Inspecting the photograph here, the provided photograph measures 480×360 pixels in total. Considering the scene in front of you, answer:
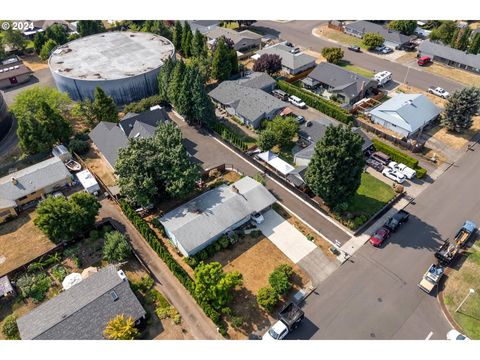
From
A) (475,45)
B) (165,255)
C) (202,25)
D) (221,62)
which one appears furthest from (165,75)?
(475,45)

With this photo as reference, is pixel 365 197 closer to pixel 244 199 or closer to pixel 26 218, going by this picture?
pixel 244 199

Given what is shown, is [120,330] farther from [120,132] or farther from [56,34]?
[56,34]

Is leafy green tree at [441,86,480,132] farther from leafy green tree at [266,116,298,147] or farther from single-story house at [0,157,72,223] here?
single-story house at [0,157,72,223]

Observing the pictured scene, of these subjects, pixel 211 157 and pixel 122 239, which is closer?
pixel 122 239

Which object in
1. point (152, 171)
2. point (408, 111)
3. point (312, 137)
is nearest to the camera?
point (152, 171)

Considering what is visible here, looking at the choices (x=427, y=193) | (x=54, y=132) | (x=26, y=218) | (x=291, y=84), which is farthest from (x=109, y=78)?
(x=427, y=193)

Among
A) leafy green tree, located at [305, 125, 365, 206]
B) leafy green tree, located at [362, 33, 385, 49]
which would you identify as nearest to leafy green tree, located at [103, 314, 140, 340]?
leafy green tree, located at [305, 125, 365, 206]

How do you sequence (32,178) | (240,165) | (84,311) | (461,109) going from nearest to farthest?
(84,311) < (32,178) < (240,165) < (461,109)
